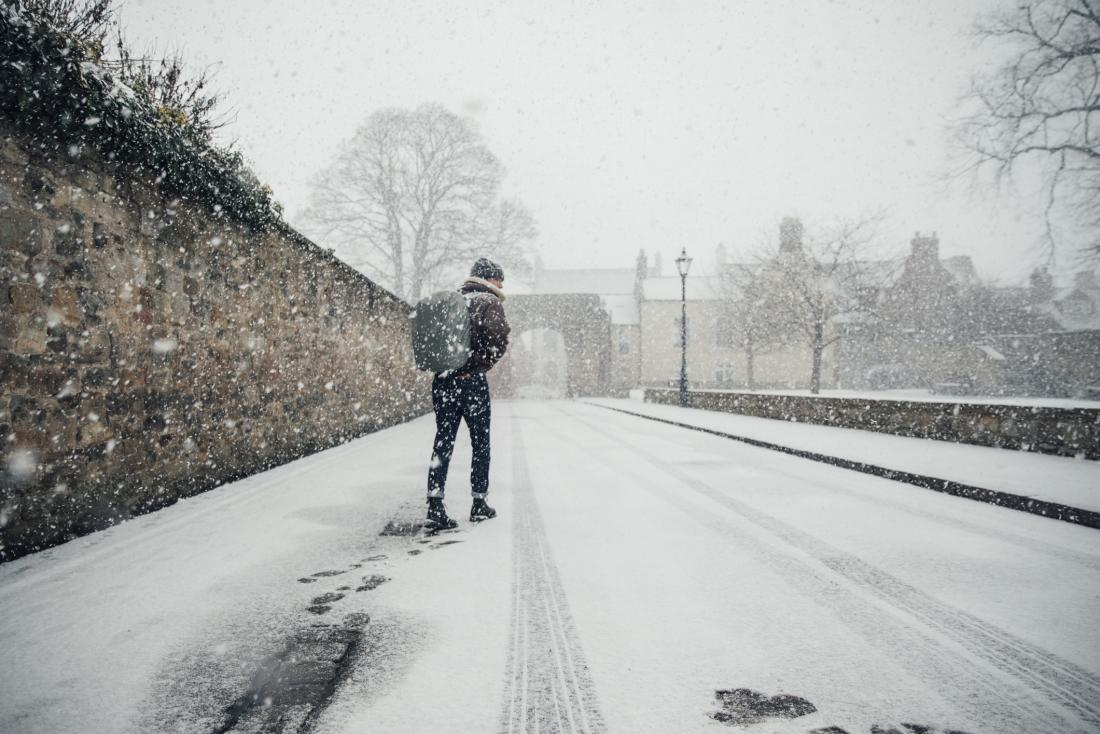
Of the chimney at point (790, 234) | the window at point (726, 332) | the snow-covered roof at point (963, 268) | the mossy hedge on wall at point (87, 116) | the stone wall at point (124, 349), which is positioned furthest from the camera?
the snow-covered roof at point (963, 268)

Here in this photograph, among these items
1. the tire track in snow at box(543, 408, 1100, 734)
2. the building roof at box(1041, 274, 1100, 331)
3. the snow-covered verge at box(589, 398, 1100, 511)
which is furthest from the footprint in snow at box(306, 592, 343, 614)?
the building roof at box(1041, 274, 1100, 331)

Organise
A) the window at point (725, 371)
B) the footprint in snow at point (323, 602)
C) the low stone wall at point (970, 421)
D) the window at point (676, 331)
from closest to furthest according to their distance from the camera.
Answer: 1. the footprint in snow at point (323, 602)
2. the low stone wall at point (970, 421)
3. the window at point (725, 371)
4. the window at point (676, 331)

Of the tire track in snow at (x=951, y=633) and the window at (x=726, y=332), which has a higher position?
the window at (x=726, y=332)

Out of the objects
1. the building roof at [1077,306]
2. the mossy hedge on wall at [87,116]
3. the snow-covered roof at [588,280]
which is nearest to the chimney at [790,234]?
the building roof at [1077,306]

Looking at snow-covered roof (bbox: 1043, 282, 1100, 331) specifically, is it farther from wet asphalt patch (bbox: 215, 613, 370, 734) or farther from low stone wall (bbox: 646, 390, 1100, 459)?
wet asphalt patch (bbox: 215, 613, 370, 734)

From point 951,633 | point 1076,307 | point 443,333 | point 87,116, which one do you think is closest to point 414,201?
point 87,116

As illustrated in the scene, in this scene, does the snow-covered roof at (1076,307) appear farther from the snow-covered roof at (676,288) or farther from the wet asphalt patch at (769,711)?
the wet asphalt patch at (769,711)

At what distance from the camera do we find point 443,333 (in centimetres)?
353

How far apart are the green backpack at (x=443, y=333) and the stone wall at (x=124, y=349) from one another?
6.62 ft

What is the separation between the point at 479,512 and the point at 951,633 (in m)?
2.71

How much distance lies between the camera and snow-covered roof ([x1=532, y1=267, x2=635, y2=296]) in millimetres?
76438

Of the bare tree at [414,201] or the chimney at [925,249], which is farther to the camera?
the chimney at [925,249]

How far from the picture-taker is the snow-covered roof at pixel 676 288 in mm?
48406

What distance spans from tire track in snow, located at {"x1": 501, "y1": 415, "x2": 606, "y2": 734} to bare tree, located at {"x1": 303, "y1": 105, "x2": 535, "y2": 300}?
20.5 meters
